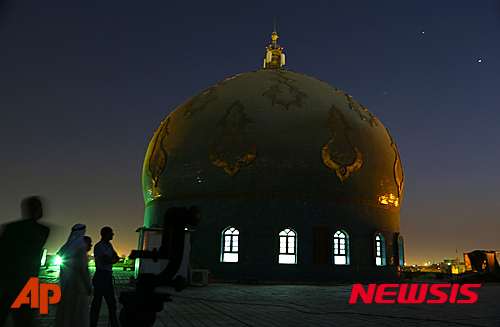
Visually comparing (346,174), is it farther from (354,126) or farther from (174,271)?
(174,271)

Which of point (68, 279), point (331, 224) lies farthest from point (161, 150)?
point (68, 279)

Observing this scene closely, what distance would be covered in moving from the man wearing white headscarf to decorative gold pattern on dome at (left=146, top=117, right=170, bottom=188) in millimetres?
17756

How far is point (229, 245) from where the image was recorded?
2086 cm

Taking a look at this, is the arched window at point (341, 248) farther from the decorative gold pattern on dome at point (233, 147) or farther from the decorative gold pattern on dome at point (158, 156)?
the decorative gold pattern on dome at point (158, 156)

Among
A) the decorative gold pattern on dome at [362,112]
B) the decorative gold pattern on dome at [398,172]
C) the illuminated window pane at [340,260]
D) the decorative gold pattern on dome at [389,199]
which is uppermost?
the decorative gold pattern on dome at [362,112]

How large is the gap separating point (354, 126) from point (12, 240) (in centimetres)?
2043

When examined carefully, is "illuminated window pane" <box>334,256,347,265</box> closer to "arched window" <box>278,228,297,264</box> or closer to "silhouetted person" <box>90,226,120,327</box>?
"arched window" <box>278,228,297,264</box>

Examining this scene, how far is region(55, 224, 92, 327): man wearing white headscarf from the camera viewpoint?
225 inches

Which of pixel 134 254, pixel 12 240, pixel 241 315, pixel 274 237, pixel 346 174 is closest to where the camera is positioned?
pixel 134 254

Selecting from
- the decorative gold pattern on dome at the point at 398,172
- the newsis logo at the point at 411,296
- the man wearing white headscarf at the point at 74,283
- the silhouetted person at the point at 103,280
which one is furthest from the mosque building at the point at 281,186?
the man wearing white headscarf at the point at 74,283

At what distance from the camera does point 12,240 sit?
5.00 meters

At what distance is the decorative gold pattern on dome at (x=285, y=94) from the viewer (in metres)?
22.8

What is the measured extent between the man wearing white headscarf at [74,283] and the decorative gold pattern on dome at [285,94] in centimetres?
1767

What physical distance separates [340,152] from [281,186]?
385cm
